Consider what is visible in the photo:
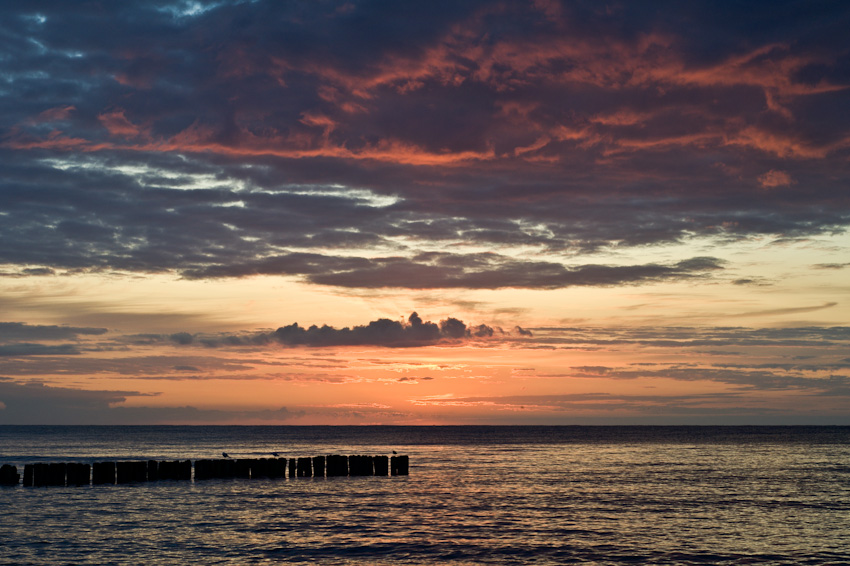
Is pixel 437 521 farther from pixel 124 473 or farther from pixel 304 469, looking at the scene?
pixel 124 473

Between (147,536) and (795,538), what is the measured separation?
27299 mm

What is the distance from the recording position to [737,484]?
5384cm

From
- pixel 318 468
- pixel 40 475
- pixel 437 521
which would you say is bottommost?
pixel 318 468

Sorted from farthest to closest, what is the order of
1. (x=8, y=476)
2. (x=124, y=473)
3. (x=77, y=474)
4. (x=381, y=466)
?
(x=381, y=466), (x=124, y=473), (x=77, y=474), (x=8, y=476)

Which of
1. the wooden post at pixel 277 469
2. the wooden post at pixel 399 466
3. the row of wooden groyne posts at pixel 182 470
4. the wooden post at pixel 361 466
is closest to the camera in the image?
the row of wooden groyne posts at pixel 182 470

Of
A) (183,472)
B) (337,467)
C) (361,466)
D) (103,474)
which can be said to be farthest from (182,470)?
(361,466)

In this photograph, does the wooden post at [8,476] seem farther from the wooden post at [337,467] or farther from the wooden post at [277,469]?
the wooden post at [337,467]

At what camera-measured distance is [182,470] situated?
2111 inches

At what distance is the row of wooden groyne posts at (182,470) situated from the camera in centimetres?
4959

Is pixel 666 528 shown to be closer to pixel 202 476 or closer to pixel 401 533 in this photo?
pixel 401 533

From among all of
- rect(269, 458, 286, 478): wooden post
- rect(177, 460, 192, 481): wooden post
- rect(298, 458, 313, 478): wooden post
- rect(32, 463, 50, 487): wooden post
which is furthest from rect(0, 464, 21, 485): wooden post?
rect(298, 458, 313, 478): wooden post

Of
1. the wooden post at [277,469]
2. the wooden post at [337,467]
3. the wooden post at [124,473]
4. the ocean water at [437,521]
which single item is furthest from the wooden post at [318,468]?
the wooden post at [124,473]

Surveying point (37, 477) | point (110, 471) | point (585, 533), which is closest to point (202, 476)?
point (110, 471)

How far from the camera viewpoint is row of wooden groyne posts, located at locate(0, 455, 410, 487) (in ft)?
163
